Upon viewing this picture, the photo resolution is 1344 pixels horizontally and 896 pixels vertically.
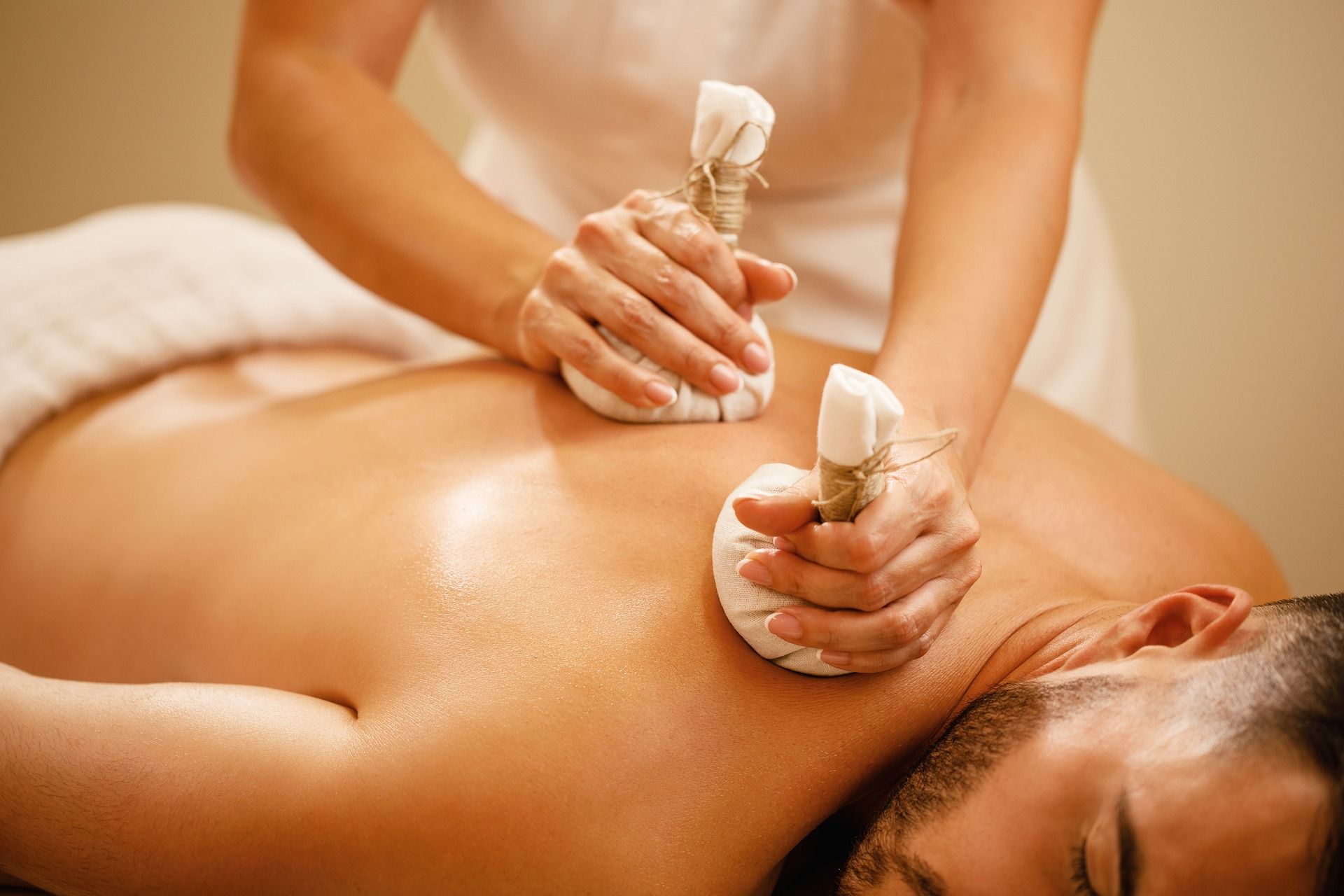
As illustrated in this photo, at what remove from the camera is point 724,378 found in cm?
95

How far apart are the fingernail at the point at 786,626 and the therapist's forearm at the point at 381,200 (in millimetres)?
480

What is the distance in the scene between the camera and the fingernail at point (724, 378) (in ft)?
3.10

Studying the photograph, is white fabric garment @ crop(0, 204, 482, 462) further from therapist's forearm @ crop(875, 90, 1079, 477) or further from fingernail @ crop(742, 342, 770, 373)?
therapist's forearm @ crop(875, 90, 1079, 477)

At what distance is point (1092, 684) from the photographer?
78 cm

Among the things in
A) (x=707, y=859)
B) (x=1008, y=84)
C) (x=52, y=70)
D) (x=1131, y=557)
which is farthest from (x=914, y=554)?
(x=52, y=70)

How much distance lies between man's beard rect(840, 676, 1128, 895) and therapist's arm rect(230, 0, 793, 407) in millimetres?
362

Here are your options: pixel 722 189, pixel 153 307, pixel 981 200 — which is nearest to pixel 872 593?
pixel 722 189

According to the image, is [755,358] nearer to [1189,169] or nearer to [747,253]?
[747,253]

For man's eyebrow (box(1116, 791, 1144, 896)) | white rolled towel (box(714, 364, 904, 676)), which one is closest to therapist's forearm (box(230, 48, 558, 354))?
white rolled towel (box(714, 364, 904, 676))

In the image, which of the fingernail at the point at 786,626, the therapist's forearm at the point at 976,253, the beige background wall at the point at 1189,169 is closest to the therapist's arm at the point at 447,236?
the therapist's forearm at the point at 976,253

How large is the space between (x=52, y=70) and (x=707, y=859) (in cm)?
246

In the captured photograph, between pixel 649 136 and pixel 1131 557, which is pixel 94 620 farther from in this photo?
pixel 1131 557

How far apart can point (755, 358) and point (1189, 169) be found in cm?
172

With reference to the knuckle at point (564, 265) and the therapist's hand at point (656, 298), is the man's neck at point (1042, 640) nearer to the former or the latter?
the therapist's hand at point (656, 298)
